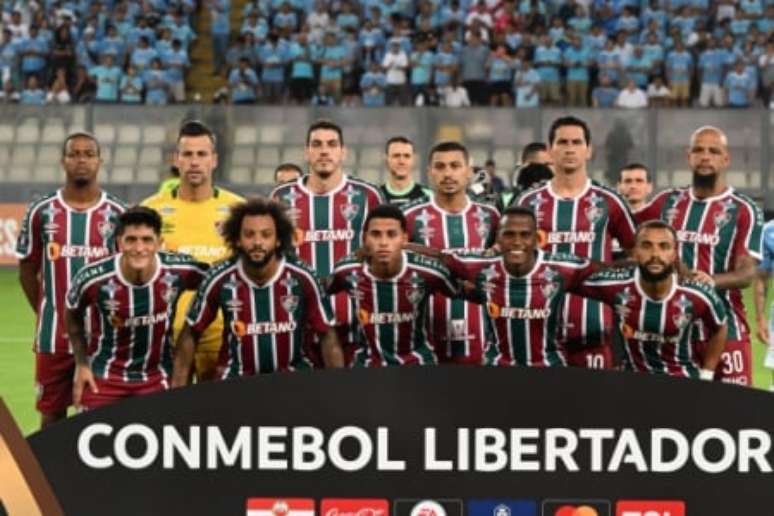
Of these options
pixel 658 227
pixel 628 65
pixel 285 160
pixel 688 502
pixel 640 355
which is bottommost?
pixel 688 502

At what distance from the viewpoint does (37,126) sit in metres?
22.1

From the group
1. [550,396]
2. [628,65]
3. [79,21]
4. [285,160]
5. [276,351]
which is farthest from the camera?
[79,21]

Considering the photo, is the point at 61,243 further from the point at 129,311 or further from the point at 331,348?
the point at 331,348

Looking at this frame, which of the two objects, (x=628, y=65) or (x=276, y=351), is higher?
(x=628, y=65)

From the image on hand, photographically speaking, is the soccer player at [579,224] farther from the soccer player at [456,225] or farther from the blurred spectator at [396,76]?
the blurred spectator at [396,76]

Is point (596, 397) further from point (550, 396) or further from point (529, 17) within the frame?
point (529, 17)

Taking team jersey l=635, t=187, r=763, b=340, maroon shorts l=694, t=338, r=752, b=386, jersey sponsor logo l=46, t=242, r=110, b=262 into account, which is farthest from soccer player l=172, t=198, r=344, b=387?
maroon shorts l=694, t=338, r=752, b=386

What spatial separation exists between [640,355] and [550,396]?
2.97 m

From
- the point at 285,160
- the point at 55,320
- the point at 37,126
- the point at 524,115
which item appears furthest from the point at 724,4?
the point at 55,320

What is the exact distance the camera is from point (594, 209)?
8.05 meters

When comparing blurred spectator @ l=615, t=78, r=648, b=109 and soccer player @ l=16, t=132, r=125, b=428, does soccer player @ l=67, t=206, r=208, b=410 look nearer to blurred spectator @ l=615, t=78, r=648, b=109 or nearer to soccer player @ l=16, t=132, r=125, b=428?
soccer player @ l=16, t=132, r=125, b=428

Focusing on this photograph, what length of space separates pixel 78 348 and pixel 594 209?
2.25 meters

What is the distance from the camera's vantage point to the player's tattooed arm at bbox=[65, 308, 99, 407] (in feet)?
24.1

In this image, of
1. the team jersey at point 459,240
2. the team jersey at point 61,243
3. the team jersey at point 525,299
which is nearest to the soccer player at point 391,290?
the team jersey at point 525,299
